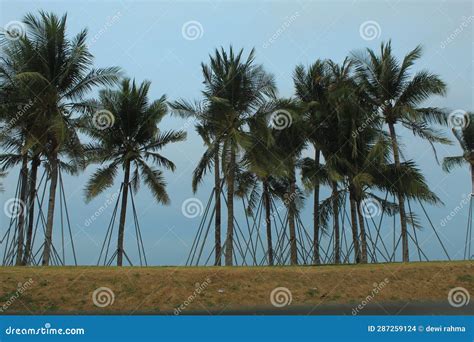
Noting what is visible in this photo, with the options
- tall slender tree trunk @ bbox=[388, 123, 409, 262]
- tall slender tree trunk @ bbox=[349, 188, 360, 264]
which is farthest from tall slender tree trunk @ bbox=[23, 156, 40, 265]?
tall slender tree trunk @ bbox=[388, 123, 409, 262]

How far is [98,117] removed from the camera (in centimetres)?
3064

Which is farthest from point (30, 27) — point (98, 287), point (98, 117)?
point (98, 287)

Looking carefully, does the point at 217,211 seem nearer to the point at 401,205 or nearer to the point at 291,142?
the point at 291,142

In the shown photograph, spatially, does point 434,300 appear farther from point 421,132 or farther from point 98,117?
point 98,117

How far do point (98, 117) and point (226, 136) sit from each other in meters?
7.45

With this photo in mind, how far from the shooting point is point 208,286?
22.0 m

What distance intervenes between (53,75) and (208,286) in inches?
605

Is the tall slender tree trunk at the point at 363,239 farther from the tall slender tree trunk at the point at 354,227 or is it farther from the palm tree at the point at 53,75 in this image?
the palm tree at the point at 53,75

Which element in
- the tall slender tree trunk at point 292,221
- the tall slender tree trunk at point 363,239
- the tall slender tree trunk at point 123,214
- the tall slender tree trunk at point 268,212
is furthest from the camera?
the tall slender tree trunk at point 268,212

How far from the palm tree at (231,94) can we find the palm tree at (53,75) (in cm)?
582

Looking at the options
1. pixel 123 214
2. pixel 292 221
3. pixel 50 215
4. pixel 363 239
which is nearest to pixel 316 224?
pixel 292 221

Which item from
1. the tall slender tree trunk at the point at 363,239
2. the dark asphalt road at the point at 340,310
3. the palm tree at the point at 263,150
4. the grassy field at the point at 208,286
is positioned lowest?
the dark asphalt road at the point at 340,310

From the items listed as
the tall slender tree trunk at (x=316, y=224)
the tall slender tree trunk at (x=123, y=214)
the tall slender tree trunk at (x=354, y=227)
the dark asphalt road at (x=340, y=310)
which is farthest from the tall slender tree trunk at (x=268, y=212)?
the dark asphalt road at (x=340, y=310)

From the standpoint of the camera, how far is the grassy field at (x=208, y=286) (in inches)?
791
